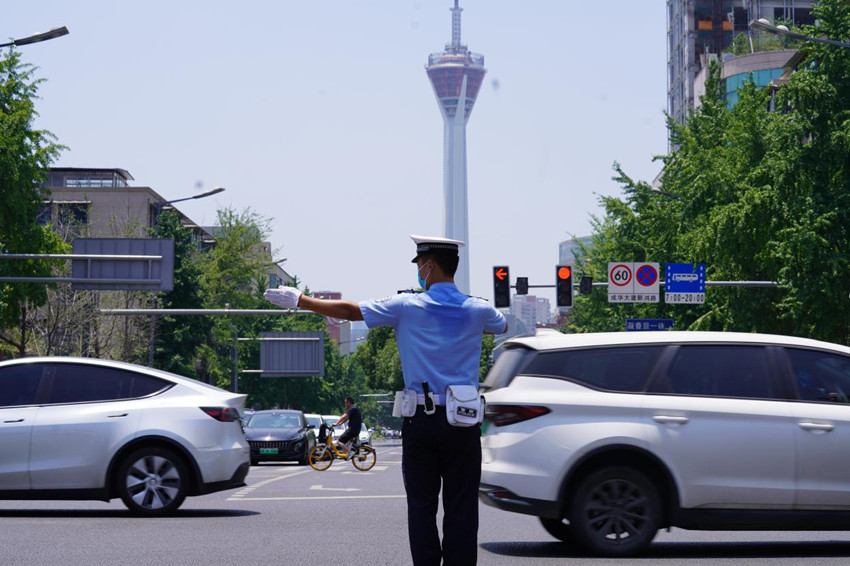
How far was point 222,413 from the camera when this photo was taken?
45.5 feet

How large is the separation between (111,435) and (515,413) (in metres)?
5.02

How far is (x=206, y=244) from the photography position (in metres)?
107

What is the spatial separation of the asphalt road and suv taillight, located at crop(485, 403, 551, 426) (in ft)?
3.14

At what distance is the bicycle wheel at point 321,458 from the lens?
98.6 ft

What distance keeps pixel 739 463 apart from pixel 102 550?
470cm

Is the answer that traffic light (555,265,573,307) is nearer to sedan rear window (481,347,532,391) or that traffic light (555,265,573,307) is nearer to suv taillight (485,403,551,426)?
sedan rear window (481,347,532,391)

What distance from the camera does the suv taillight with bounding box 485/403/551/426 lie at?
10109 mm

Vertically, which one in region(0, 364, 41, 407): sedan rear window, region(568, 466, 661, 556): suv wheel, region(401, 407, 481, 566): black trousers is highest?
region(0, 364, 41, 407): sedan rear window

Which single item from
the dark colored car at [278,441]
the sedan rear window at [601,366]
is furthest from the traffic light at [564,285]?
the sedan rear window at [601,366]

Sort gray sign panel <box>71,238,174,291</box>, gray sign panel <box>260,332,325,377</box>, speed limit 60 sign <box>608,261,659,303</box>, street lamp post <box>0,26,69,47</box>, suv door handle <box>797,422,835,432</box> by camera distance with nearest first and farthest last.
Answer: suv door handle <box>797,422,835,432</box>, street lamp post <box>0,26,69,47</box>, gray sign panel <box>71,238,174,291</box>, speed limit 60 sign <box>608,261,659,303</box>, gray sign panel <box>260,332,325,377</box>

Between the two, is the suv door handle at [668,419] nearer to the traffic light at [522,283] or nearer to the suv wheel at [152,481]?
the suv wheel at [152,481]

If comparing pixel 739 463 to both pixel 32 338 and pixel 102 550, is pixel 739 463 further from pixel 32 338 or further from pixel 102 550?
pixel 32 338

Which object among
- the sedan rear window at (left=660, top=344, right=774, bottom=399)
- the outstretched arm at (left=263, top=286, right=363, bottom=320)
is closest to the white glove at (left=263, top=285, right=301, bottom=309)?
the outstretched arm at (left=263, top=286, right=363, bottom=320)

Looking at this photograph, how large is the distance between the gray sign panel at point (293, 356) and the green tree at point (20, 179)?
30.3 meters
